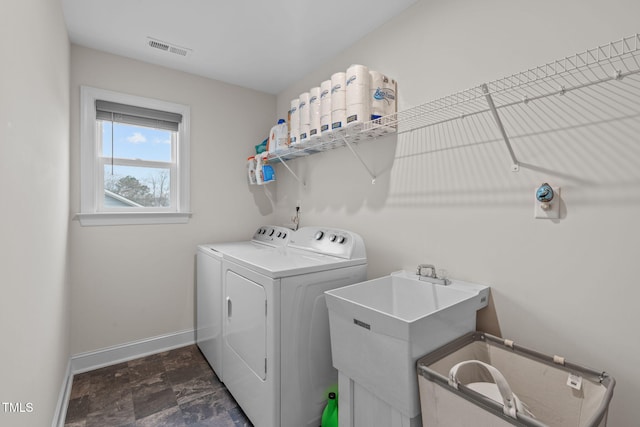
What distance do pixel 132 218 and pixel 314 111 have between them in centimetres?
173

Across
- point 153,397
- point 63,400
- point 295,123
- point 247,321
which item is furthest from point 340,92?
point 63,400

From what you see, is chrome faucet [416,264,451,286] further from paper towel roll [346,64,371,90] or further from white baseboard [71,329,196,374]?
white baseboard [71,329,196,374]

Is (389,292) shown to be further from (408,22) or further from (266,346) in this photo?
(408,22)

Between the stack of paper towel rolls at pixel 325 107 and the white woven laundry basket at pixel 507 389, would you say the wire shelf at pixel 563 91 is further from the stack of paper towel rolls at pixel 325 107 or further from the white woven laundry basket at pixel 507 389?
the white woven laundry basket at pixel 507 389

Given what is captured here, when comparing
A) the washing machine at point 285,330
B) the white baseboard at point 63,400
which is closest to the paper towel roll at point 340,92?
the washing machine at point 285,330

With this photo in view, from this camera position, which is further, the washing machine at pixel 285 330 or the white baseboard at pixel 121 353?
the white baseboard at pixel 121 353

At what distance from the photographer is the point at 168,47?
7.47 feet

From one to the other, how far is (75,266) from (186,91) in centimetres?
170

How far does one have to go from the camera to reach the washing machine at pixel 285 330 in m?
1.55

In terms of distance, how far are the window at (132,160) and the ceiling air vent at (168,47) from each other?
440mm

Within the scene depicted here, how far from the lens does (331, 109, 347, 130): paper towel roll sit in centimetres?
180

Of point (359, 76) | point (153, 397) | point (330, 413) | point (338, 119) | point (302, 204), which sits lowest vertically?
point (153, 397)

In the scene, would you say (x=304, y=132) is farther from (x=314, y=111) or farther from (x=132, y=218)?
(x=132, y=218)

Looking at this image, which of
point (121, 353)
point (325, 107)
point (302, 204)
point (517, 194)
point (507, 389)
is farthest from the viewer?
point (302, 204)
